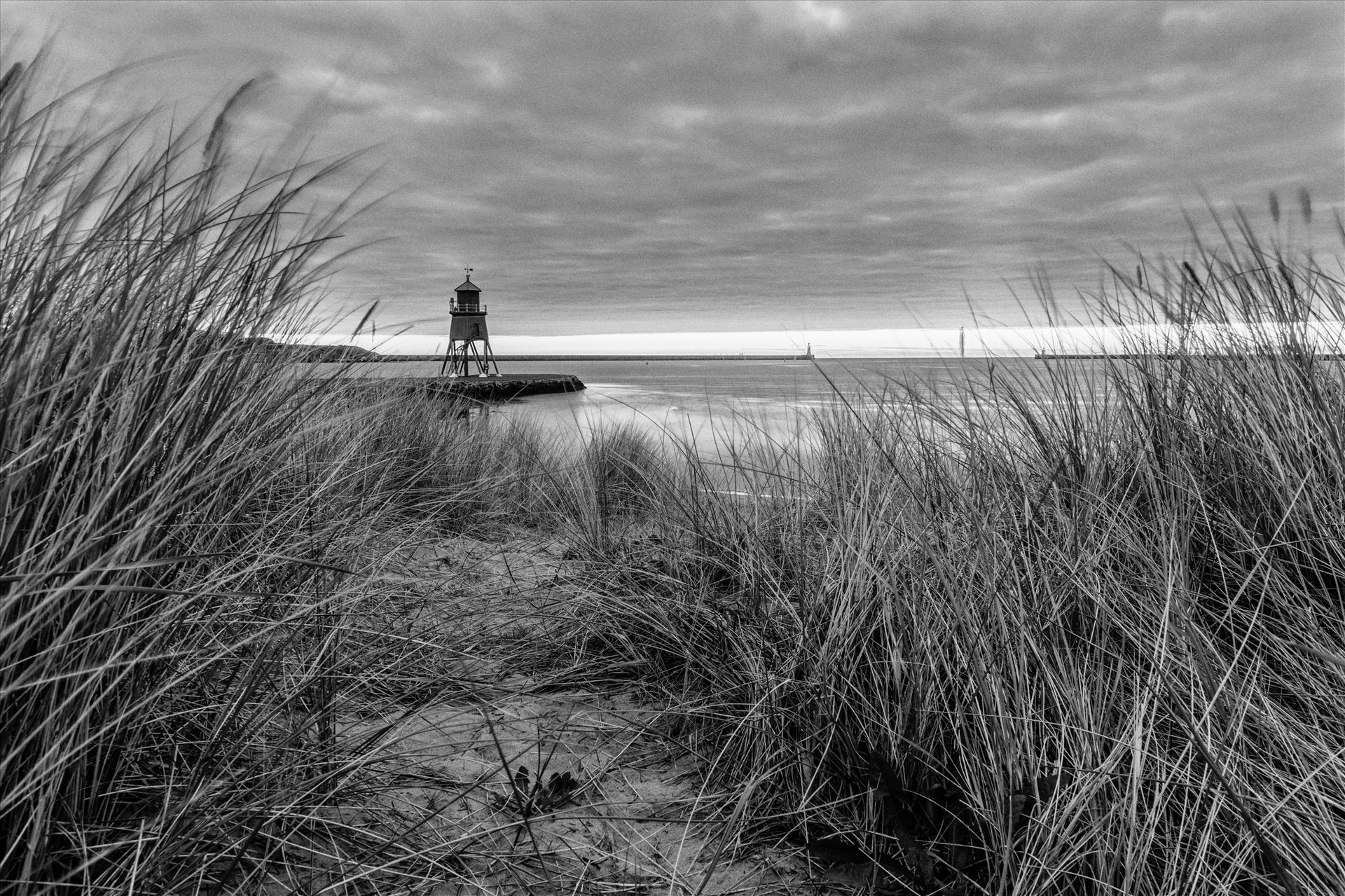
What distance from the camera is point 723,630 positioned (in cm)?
201

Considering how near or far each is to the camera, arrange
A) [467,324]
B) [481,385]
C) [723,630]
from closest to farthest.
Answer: [723,630] → [481,385] → [467,324]

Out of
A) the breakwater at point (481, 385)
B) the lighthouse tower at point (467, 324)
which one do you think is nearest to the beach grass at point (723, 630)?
the breakwater at point (481, 385)

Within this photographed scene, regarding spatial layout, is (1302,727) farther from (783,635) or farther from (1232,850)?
(783,635)

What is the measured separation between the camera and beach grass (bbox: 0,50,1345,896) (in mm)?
1108

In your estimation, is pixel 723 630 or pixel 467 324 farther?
pixel 467 324

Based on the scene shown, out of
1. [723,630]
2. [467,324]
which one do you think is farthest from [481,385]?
[723,630]

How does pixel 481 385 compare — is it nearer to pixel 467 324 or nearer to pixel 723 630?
pixel 467 324

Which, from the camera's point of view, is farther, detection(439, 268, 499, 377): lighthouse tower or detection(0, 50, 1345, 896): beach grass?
detection(439, 268, 499, 377): lighthouse tower

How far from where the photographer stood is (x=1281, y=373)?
86.0 inches

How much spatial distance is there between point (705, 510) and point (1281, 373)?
172cm

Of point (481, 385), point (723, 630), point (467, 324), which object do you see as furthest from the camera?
point (467, 324)

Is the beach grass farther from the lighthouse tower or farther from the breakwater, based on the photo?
the lighthouse tower

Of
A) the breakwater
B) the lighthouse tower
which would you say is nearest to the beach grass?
the breakwater

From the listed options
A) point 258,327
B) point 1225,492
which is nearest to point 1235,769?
point 1225,492
